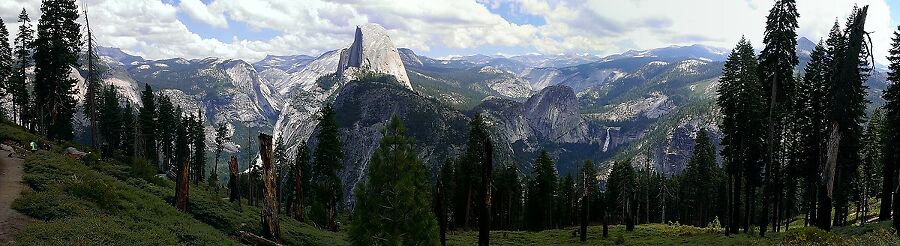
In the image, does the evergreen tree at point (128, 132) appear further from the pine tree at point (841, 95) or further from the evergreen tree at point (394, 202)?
the pine tree at point (841, 95)

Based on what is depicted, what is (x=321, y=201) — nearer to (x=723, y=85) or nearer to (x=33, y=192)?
(x=33, y=192)

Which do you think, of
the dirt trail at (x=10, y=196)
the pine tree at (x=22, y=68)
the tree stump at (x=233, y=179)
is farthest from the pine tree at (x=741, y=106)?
the pine tree at (x=22, y=68)

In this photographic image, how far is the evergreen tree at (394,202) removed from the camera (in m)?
27.4

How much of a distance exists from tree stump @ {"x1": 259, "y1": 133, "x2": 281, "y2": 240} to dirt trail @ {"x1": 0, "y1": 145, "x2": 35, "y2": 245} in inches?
408

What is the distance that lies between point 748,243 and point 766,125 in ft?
48.6

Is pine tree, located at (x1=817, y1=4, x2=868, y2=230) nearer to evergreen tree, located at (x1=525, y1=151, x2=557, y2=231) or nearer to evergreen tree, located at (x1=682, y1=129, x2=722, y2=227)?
evergreen tree, located at (x1=682, y1=129, x2=722, y2=227)

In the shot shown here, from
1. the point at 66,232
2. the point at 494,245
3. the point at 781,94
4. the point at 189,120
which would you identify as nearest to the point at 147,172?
the point at 66,232

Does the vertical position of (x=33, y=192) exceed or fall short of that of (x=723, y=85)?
it falls short

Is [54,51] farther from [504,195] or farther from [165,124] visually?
[504,195]

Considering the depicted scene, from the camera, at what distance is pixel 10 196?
21.4m

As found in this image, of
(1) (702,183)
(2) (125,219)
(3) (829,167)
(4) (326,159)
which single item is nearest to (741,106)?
(3) (829,167)

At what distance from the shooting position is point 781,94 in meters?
38.2

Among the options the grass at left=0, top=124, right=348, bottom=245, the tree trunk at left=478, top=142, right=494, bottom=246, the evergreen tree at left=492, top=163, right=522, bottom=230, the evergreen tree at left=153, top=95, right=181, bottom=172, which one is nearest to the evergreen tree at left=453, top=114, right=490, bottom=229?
the evergreen tree at left=492, top=163, right=522, bottom=230

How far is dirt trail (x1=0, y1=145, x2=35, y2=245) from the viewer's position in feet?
55.3
